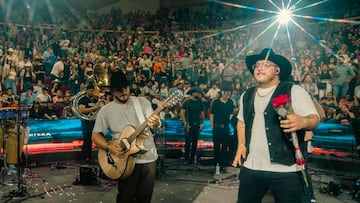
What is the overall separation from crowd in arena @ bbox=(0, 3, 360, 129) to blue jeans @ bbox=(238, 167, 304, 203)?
6.49 metres

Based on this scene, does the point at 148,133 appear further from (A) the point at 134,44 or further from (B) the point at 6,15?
(B) the point at 6,15

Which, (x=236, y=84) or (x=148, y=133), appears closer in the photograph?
(x=148, y=133)

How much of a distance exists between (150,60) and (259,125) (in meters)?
13.1

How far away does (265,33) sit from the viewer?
19.0 metres

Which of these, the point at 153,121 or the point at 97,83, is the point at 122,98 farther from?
the point at 97,83

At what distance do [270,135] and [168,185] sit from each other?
4.36m

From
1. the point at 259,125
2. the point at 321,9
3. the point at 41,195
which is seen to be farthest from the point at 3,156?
the point at 321,9

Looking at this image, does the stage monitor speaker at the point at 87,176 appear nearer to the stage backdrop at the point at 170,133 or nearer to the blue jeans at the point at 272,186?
the stage backdrop at the point at 170,133

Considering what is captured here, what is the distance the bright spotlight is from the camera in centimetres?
1959

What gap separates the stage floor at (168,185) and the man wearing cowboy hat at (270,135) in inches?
119

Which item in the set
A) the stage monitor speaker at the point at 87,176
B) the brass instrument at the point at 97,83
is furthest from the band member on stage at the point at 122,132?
the brass instrument at the point at 97,83

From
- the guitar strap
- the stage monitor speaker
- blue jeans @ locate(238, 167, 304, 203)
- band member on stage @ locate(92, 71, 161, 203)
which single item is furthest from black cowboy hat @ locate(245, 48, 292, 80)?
the stage monitor speaker

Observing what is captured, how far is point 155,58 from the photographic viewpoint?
16391mm

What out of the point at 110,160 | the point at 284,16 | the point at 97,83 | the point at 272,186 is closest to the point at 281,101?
the point at 272,186
